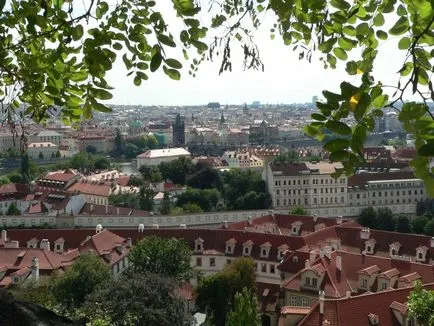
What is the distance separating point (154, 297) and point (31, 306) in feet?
37.4

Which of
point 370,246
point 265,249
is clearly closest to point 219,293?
point 265,249

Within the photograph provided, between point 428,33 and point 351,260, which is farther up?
point 428,33

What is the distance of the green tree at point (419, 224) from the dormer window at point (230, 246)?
12011 millimetres

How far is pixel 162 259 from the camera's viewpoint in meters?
17.5

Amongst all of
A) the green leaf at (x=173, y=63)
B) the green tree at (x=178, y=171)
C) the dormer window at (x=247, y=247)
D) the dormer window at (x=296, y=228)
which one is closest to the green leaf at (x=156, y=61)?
the green leaf at (x=173, y=63)

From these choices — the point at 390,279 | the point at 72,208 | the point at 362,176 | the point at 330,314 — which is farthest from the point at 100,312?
the point at 362,176

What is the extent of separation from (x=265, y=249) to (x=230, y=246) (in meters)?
1.41

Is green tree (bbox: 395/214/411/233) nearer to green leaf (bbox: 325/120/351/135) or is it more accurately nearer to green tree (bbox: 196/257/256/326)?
green tree (bbox: 196/257/256/326)

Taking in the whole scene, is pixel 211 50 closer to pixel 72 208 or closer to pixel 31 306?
pixel 31 306

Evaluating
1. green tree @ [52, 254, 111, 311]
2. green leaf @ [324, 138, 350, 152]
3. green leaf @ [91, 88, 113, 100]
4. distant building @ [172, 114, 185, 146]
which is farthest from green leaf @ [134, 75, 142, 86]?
distant building @ [172, 114, 185, 146]

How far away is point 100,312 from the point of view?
1238 cm

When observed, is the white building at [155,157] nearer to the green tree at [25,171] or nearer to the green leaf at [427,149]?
the green tree at [25,171]

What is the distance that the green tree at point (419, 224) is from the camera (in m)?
30.3

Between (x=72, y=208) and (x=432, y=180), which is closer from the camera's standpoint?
(x=432, y=180)
